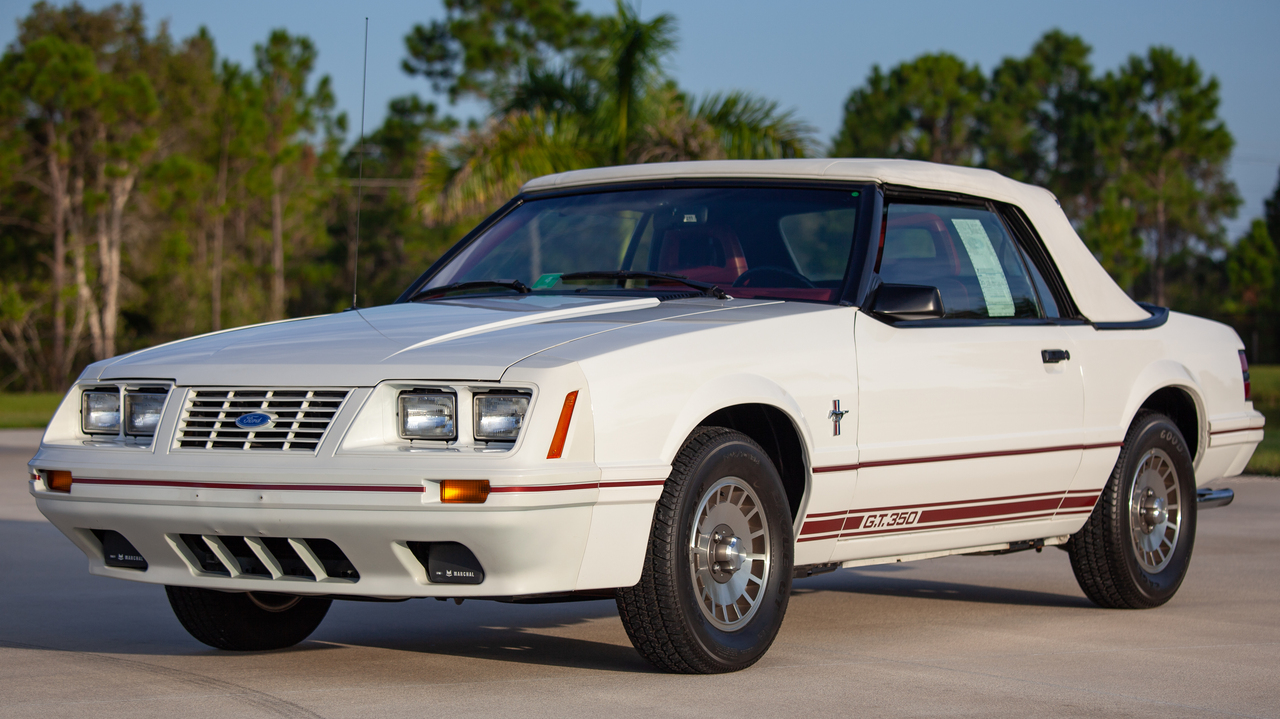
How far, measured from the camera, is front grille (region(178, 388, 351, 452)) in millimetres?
4418

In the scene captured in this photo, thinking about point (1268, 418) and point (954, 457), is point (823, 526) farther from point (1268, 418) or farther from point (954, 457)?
point (1268, 418)

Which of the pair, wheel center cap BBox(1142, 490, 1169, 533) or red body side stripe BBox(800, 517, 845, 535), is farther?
wheel center cap BBox(1142, 490, 1169, 533)

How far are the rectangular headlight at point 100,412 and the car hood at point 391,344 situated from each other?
61mm

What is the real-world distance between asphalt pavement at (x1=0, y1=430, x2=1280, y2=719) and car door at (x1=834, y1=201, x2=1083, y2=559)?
0.47 metres

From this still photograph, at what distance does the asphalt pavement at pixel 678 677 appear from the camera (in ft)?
14.6

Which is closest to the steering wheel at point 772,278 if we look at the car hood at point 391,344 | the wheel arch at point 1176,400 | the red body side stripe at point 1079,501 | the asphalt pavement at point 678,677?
the car hood at point 391,344

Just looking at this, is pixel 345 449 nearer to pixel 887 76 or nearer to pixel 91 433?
pixel 91 433

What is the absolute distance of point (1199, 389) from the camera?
7016 mm

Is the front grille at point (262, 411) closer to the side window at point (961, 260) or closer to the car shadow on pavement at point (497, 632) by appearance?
the car shadow on pavement at point (497, 632)

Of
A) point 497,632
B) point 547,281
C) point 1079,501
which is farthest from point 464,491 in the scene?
point 1079,501

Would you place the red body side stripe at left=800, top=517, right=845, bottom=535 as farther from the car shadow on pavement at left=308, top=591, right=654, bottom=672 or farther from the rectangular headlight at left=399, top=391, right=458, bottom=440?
the rectangular headlight at left=399, top=391, right=458, bottom=440

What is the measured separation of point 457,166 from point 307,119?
1635 inches

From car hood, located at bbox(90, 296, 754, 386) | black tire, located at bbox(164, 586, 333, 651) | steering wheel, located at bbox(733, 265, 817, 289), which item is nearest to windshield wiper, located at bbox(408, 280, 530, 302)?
car hood, located at bbox(90, 296, 754, 386)

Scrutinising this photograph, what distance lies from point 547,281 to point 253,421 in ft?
5.33
